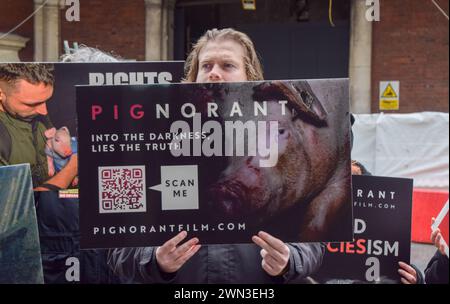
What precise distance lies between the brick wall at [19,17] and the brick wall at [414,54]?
1.75 m

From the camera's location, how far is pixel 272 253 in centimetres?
192

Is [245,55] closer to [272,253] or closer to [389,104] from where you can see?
[272,253]

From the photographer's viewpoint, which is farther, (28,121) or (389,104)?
(389,104)

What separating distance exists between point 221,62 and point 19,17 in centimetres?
127

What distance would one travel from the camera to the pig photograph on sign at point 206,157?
1.86 m

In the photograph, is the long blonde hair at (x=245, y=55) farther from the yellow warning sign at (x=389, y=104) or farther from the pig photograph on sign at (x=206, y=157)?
the yellow warning sign at (x=389, y=104)

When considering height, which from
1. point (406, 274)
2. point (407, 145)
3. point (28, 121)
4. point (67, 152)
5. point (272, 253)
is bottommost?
point (406, 274)

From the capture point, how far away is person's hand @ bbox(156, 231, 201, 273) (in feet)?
6.14

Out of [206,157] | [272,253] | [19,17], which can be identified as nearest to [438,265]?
[272,253]

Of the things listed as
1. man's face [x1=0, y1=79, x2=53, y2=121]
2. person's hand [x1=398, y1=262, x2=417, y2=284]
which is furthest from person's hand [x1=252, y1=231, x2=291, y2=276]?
man's face [x1=0, y1=79, x2=53, y2=121]

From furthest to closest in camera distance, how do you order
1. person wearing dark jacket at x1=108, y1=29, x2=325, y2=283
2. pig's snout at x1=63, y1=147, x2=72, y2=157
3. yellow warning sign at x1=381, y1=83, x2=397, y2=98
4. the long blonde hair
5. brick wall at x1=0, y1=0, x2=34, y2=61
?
yellow warning sign at x1=381, y1=83, x2=397, y2=98 < brick wall at x1=0, y1=0, x2=34, y2=61 < pig's snout at x1=63, y1=147, x2=72, y2=157 < the long blonde hair < person wearing dark jacket at x1=108, y1=29, x2=325, y2=283

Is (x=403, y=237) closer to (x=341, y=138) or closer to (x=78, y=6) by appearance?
(x=341, y=138)

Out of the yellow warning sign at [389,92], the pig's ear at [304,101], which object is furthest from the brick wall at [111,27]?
the yellow warning sign at [389,92]

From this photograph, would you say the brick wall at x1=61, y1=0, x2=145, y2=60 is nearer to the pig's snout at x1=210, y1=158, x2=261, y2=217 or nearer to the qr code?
the qr code
